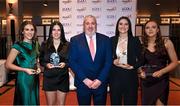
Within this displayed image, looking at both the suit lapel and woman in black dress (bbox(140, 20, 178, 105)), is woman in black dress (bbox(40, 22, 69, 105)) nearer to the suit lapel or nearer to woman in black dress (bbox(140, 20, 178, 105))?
the suit lapel

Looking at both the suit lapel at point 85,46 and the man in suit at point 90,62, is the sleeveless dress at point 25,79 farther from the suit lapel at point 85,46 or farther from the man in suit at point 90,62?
→ the suit lapel at point 85,46

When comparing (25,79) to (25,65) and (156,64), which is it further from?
(156,64)

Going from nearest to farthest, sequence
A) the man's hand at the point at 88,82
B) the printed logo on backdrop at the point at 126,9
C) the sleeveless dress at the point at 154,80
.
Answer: the man's hand at the point at 88,82 → the sleeveless dress at the point at 154,80 → the printed logo on backdrop at the point at 126,9

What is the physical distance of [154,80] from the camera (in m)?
3.22

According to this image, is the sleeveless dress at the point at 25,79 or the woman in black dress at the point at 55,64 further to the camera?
the woman in black dress at the point at 55,64

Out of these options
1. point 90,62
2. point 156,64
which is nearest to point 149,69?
point 156,64

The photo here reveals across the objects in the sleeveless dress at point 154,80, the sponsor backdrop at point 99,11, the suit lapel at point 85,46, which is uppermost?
the sponsor backdrop at point 99,11

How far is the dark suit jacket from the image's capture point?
10.1 ft

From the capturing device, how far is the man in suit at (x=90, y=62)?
309 centimetres

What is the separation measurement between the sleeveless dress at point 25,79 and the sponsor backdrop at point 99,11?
3189 mm

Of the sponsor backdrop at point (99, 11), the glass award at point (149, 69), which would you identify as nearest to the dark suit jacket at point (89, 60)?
the glass award at point (149, 69)

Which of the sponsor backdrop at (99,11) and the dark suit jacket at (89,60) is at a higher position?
the sponsor backdrop at (99,11)

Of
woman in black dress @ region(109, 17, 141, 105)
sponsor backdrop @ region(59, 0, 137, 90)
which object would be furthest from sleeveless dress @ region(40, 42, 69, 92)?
sponsor backdrop @ region(59, 0, 137, 90)

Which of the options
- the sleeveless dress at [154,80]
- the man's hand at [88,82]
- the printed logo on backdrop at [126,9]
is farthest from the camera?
the printed logo on backdrop at [126,9]
